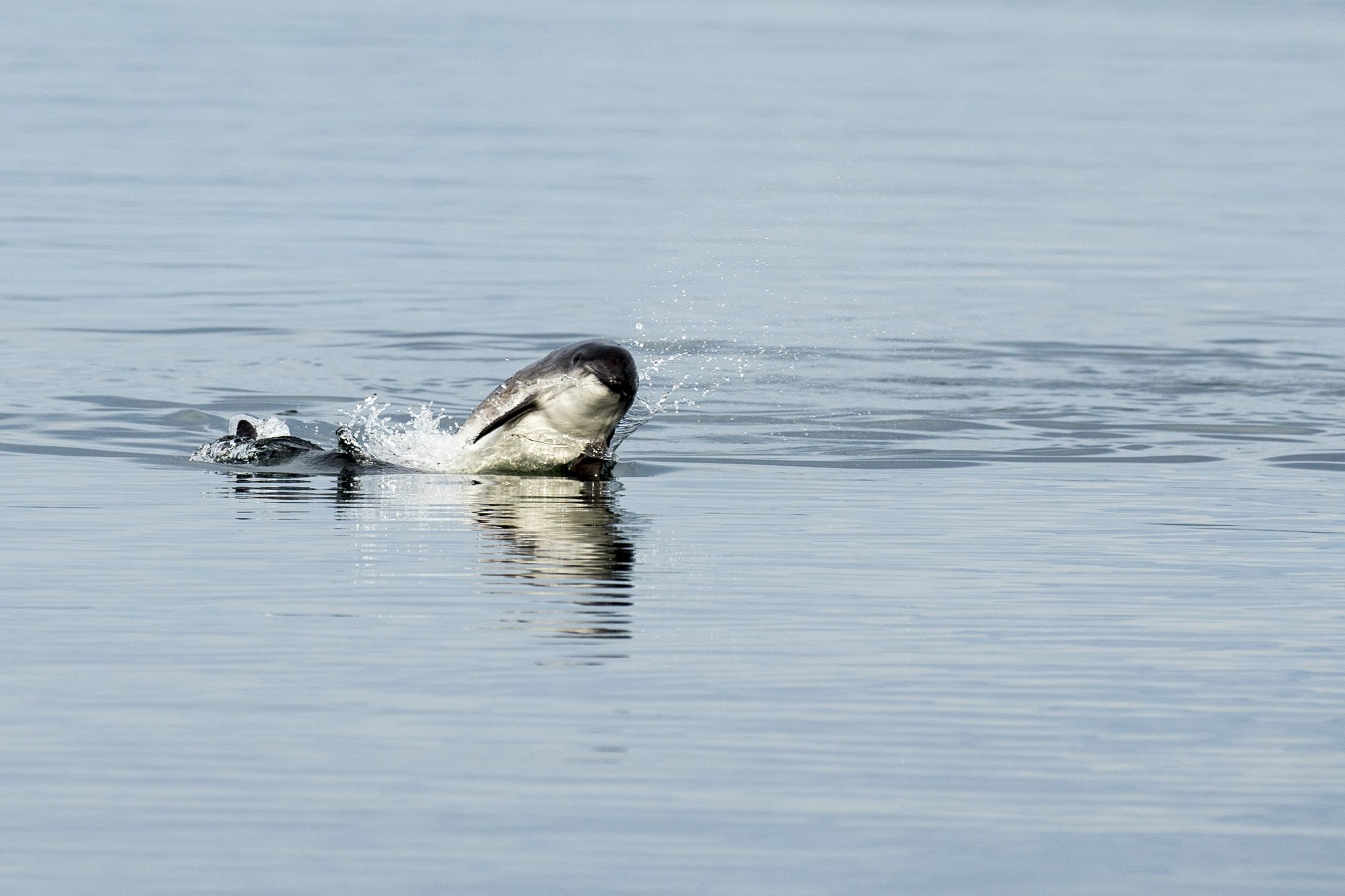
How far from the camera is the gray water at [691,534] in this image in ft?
26.3

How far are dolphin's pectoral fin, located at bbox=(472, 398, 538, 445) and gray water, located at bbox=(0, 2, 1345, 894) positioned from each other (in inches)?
16.3

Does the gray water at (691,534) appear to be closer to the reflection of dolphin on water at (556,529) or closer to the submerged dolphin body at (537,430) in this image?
the reflection of dolphin on water at (556,529)

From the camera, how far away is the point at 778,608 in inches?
445

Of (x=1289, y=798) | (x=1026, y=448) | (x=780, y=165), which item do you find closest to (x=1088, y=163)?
(x=780, y=165)

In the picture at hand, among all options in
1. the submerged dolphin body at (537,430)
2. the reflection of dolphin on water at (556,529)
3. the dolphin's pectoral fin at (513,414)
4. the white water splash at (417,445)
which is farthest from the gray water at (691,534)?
the white water splash at (417,445)

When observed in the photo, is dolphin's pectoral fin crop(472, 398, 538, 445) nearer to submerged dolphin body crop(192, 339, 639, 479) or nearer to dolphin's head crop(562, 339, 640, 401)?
submerged dolphin body crop(192, 339, 639, 479)

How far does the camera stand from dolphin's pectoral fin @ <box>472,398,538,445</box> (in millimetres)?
15430

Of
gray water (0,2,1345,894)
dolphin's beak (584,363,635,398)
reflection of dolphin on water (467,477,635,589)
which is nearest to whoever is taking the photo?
gray water (0,2,1345,894)

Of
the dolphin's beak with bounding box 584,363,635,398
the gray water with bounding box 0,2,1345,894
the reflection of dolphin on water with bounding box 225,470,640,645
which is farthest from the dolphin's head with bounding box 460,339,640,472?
the gray water with bounding box 0,2,1345,894

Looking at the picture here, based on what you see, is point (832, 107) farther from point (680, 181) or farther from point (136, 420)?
point (136, 420)

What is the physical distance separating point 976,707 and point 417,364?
12803 mm

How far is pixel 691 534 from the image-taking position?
44.1 feet

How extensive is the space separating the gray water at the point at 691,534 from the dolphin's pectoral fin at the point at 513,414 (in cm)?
41

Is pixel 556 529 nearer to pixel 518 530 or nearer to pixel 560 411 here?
pixel 518 530
